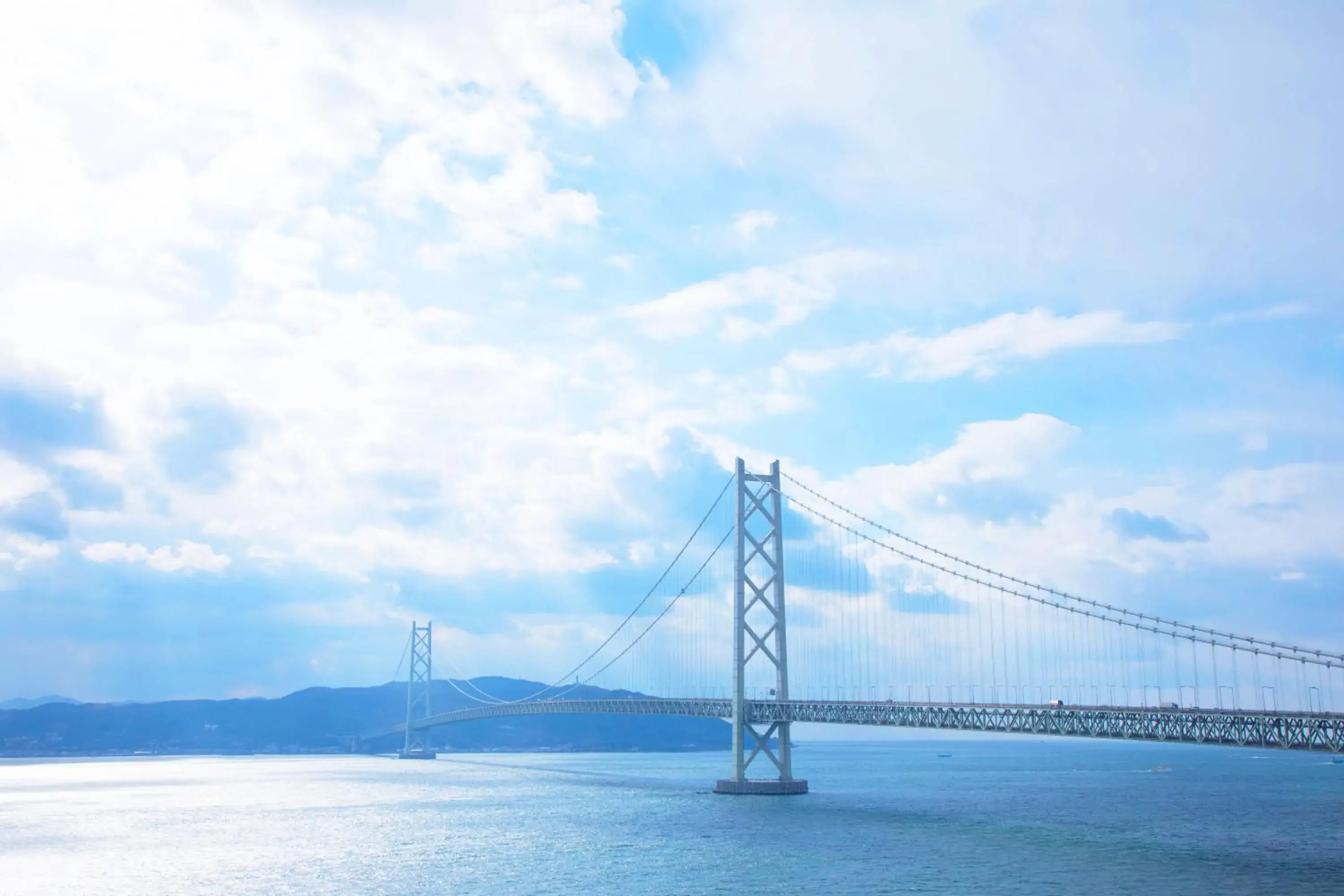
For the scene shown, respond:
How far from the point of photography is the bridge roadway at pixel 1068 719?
35312 millimetres

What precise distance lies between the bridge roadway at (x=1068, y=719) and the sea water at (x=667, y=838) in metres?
3.81

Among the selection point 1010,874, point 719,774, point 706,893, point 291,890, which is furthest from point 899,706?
point 719,774

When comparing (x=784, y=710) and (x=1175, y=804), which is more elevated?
(x=784, y=710)

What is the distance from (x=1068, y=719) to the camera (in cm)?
4500

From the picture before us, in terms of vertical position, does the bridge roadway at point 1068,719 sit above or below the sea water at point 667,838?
above

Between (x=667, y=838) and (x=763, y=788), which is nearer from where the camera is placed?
(x=667, y=838)

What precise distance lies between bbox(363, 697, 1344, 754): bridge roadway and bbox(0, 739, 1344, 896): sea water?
12.5 ft

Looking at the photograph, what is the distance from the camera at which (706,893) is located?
3225cm

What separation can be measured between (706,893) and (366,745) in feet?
532

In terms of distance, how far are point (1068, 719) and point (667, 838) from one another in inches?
622

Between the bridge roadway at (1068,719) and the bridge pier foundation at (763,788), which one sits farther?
the bridge pier foundation at (763,788)

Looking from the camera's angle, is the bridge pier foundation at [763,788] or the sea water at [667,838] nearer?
the sea water at [667,838]

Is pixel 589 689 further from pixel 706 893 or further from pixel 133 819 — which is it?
pixel 706 893

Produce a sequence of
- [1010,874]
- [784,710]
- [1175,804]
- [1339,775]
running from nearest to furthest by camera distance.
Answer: [1010,874], [784,710], [1175,804], [1339,775]
